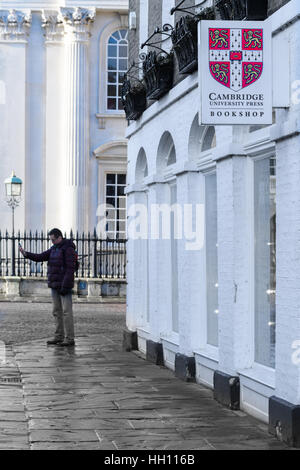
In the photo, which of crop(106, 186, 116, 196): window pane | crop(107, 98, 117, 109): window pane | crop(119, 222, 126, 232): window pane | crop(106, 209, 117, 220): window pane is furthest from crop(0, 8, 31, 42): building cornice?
crop(119, 222, 126, 232): window pane

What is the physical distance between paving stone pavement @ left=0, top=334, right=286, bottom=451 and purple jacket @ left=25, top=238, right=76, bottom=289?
2310 mm

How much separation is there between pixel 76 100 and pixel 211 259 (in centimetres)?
2603

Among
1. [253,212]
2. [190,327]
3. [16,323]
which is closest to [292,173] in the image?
[253,212]

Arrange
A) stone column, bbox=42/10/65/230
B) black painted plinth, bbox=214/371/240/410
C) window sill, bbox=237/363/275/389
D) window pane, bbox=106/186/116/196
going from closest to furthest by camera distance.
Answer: window sill, bbox=237/363/275/389 → black painted plinth, bbox=214/371/240/410 → stone column, bbox=42/10/65/230 → window pane, bbox=106/186/116/196

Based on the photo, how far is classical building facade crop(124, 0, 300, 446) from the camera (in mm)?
9477

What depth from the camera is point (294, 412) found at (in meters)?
9.09

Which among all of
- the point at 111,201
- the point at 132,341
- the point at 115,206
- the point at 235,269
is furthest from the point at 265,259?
the point at 111,201

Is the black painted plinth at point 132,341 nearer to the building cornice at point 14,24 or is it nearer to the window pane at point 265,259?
the window pane at point 265,259

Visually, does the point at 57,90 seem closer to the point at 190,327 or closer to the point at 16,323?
the point at 16,323

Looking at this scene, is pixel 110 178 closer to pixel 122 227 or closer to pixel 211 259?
pixel 122 227

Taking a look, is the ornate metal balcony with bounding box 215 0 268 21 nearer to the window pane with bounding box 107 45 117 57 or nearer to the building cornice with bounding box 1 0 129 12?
the building cornice with bounding box 1 0 129 12

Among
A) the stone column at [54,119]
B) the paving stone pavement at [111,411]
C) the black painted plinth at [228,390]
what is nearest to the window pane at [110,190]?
the stone column at [54,119]

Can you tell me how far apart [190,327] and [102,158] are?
1030 inches
